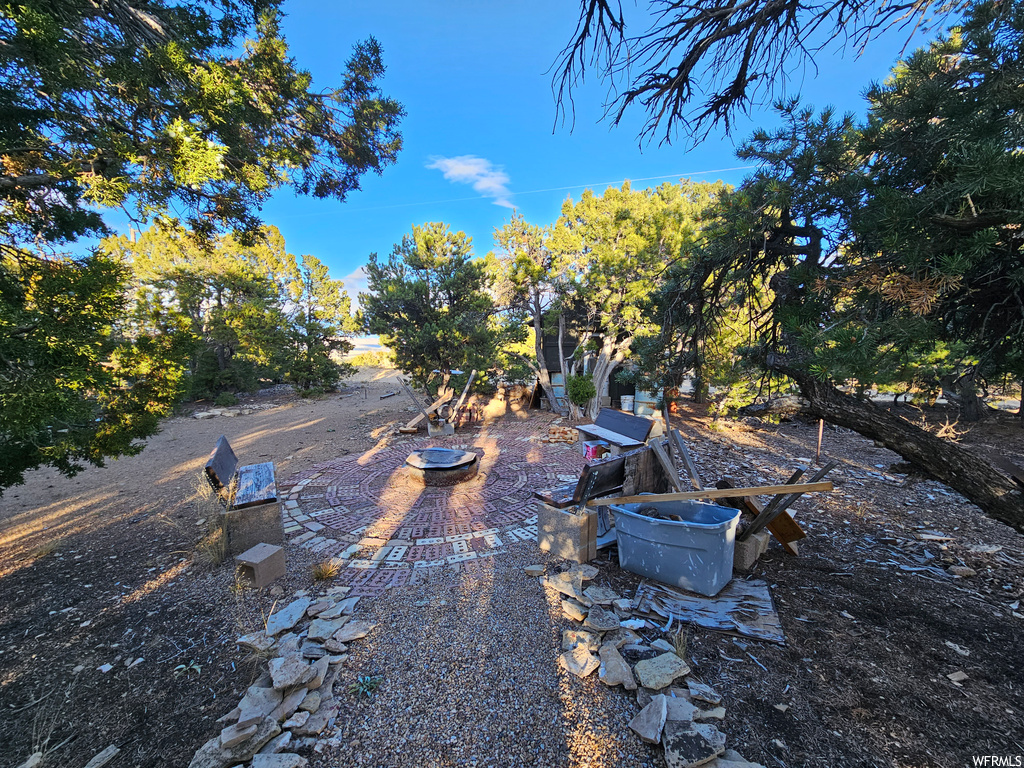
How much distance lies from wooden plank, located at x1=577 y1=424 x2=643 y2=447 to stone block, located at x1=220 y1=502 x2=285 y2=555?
16.1ft

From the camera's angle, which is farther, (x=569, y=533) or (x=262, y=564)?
(x=569, y=533)

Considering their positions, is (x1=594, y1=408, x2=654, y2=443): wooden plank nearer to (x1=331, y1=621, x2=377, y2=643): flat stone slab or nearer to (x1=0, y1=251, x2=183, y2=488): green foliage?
(x1=331, y1=621, x2=377, y2=643): flat stone slab

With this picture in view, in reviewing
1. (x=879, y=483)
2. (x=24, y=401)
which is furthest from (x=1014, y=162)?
(x=879, y=483)

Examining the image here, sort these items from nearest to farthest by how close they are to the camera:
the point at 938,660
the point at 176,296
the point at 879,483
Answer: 1. the point at 938,660
2. the point at 879,483
3. the point at 176,296

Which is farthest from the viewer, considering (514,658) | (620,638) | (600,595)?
(600,595)

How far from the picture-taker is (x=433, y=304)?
11.7m

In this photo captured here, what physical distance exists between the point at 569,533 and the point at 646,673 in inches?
67.8

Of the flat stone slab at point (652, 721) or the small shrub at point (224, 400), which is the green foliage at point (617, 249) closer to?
the flat stone slab at point (652, 721)

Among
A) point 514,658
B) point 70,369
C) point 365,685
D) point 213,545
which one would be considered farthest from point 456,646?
point 70,369

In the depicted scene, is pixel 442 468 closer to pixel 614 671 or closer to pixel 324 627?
pixel 324 627

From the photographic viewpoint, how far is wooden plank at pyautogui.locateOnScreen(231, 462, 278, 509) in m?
4.56

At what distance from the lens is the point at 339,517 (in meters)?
5.67

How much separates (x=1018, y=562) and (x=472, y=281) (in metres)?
11.4

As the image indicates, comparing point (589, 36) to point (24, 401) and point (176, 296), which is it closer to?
point (24, 401)
